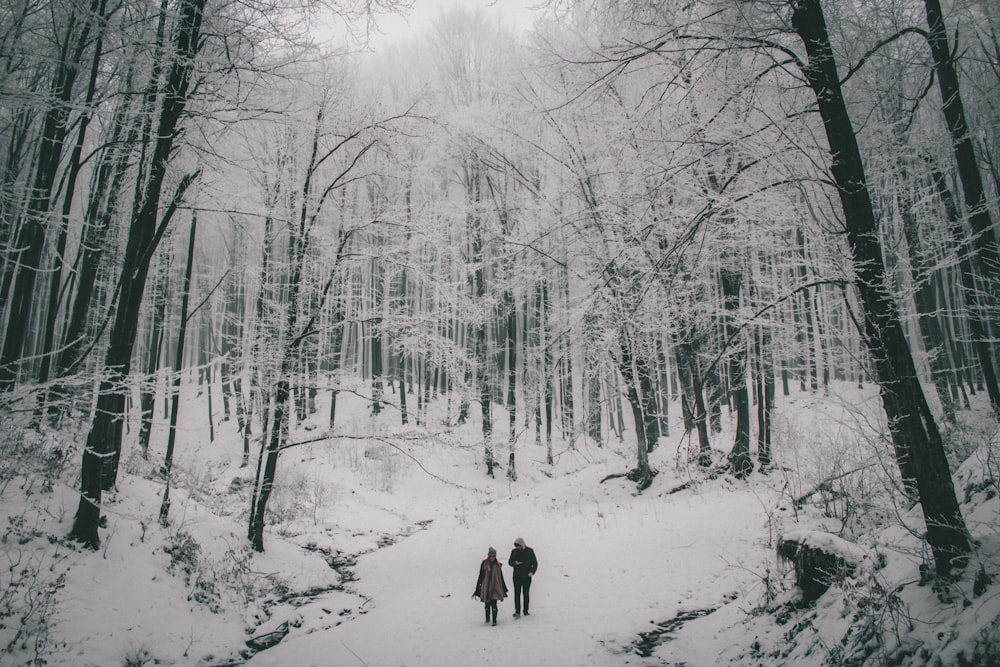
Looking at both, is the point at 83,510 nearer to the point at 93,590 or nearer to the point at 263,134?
the point at 93,590

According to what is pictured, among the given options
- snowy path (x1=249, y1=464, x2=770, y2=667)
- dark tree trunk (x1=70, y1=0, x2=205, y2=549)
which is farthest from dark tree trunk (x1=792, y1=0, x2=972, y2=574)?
dark tree trunk (x1=70, y1=0, x2=205, y2=549)

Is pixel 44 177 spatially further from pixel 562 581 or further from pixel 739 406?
pixel 739 406

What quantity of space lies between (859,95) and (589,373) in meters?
6.07

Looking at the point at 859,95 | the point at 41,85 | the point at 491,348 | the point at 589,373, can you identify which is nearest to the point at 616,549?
the point at 589,373

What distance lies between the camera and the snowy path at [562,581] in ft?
17.8

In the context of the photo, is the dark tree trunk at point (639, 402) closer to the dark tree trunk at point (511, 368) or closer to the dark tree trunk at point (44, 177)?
the dark tree trunk at point (511, 368)

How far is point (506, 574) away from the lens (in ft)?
29.7

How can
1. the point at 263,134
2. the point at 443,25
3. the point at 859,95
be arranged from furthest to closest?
the point at 443,25 < the point at 263,134 < the point at 859,95

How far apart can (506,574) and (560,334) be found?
246 inches

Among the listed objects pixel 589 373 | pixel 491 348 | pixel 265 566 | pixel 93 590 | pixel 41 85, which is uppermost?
pixel 41 85

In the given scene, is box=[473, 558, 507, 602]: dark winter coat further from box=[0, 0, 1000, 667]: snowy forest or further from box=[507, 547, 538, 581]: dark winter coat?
box=[0, 0, 1000, 667]: snowy forest

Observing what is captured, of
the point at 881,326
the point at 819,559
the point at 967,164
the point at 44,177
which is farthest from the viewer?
the point at 44,177

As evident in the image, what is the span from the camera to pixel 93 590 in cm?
546

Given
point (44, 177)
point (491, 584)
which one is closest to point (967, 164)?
point (491, 584)
